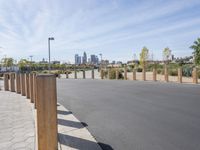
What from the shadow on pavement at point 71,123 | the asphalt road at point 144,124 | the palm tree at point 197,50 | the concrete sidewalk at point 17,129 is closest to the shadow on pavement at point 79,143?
the asphalt road at point 144,124

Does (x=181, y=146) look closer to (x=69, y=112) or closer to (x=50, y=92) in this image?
(x=50, y=92)

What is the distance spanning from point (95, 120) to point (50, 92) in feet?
10.5

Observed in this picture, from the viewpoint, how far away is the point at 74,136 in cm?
578

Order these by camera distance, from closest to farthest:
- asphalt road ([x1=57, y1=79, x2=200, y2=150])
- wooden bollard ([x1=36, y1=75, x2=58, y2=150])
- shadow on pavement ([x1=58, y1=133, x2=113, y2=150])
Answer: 1. wooden bollard ([x1=36, y1=75, x2=58, y2=150])
2. shadow on pavement ([x1=58, y1=133, x2=113, y2=150])
3. asphalt road ([x1=57, y1=79, x2=200, y2=150])

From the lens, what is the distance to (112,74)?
2880cm

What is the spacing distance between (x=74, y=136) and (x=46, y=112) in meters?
1.57

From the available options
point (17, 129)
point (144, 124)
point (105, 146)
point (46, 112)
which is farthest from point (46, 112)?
point (144, 124)

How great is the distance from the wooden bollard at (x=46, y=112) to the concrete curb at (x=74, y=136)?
2.01 feet

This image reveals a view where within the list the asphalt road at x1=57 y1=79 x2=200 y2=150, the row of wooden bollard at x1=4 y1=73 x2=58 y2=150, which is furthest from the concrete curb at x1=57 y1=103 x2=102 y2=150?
the row of wooden bollard at x1=4 y1=73 x2=58 y2=150

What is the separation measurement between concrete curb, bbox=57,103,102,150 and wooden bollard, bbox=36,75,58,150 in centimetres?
61

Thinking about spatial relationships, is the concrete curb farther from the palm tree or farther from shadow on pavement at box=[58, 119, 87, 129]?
the palm tree

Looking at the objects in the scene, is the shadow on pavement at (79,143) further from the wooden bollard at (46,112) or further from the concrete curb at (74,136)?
the wooden bollard at (46,112)

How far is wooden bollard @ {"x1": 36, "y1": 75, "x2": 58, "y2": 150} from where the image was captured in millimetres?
4414

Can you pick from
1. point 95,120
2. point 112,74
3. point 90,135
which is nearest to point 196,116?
point 95,120
